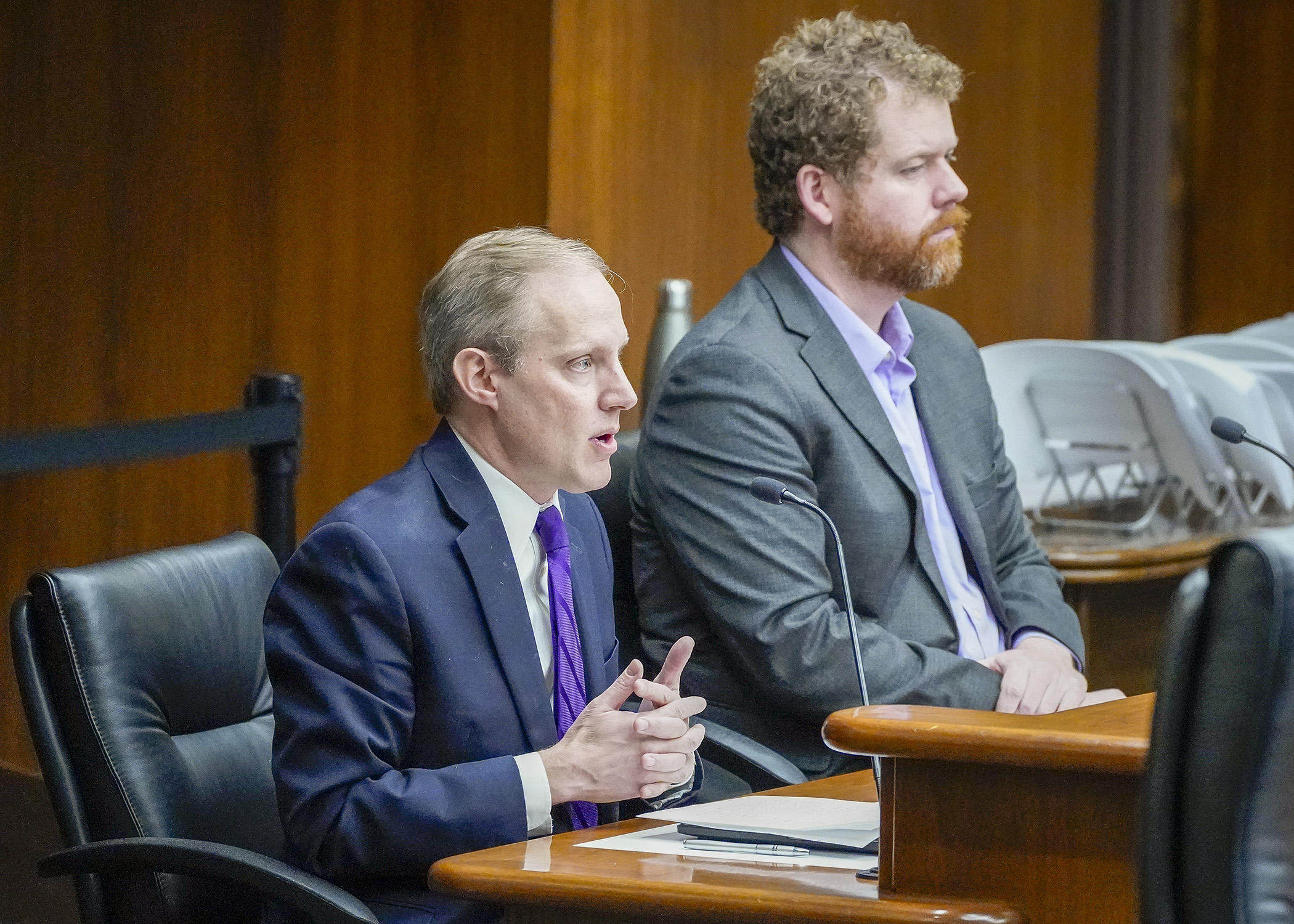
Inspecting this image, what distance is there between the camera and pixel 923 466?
2631mm

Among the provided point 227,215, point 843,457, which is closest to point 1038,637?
point 843,457

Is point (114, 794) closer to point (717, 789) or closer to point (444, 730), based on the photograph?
point (444, 730)

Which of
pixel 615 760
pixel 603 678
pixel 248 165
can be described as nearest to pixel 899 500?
pixel 603 678

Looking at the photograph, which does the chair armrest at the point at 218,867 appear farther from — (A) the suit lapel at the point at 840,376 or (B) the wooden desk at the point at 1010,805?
(A) the suit lapel at the point at 840,376

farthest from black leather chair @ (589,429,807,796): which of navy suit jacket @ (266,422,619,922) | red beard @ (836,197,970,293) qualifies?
navy suit jacket @ (266,422,619,922)

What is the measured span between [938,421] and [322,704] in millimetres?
1333

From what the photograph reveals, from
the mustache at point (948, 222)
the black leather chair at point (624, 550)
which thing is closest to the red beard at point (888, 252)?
the mustache at point (948, 222)

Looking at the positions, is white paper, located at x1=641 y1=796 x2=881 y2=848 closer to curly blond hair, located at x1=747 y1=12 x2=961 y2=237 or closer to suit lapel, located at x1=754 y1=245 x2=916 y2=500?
suit lapel, located at x1=754 y1=245 x2=916 y2=500

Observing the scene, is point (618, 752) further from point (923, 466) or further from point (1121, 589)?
point (1121, 589)

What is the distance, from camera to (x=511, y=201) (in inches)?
148

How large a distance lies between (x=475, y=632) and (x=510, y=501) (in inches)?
6.6

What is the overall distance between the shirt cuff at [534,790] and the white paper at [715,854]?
0.07 metres

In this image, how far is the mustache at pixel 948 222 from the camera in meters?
2.67

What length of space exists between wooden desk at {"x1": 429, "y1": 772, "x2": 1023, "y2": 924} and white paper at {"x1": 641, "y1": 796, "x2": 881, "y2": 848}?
10cm
